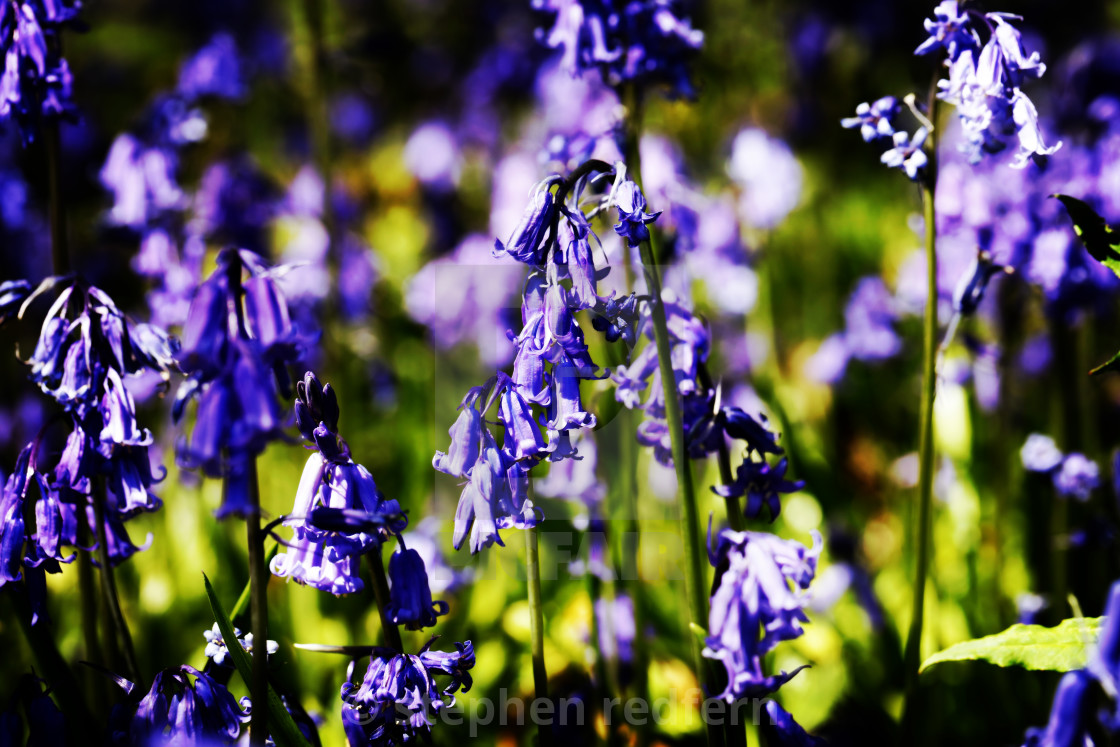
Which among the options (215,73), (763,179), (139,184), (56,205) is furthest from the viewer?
(763,179)

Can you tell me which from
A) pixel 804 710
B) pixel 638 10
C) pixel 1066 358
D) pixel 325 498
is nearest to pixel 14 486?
pixel 325 498

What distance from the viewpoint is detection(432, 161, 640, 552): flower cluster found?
166 centimetres

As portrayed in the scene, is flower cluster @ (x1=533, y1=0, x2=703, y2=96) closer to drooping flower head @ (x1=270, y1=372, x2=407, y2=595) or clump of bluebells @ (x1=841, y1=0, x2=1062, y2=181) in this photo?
clump of bluebells @ (x1=841, y1=0, x2=1062, y2=181)

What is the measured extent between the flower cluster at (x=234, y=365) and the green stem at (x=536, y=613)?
0.61m

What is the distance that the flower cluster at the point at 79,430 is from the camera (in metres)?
1.80

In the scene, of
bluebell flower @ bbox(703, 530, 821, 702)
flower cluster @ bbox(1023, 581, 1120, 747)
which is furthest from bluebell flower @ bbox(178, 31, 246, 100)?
flower cluster @ bbox(1023, 581, 1120, 747)

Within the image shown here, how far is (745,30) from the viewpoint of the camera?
5.97 m

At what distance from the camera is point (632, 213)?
1.66 m

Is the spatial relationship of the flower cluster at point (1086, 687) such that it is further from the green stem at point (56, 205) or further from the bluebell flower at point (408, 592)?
the green stem at point (56, 205)

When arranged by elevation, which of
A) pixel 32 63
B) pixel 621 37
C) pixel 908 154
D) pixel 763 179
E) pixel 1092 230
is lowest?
pixel 1092 230

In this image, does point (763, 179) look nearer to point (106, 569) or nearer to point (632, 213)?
point (632, 213)

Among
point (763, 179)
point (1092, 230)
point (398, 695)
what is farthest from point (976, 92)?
→ point (763, 179)

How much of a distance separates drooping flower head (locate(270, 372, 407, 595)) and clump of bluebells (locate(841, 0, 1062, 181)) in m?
1.34

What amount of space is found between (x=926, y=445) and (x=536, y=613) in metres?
1.06
